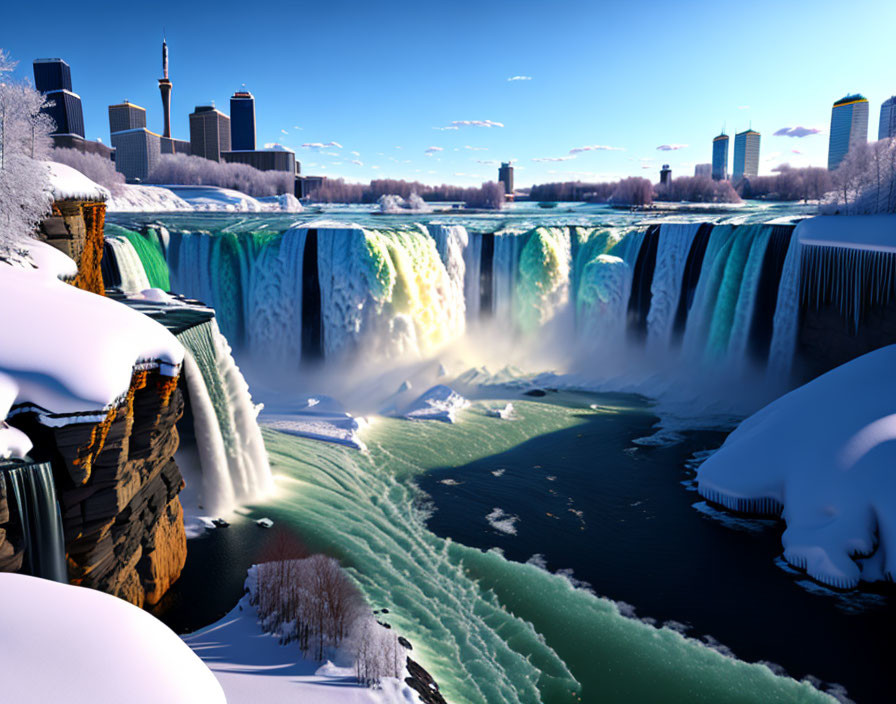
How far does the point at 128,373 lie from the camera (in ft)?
20.6

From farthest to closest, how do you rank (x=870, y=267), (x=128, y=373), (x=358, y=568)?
(x=870, y=267) → (x=358, y=568) → (x=128, y=373)

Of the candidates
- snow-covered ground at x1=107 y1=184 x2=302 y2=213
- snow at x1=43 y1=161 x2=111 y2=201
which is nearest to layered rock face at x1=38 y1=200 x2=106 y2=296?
snow at x1=43 y1=161 x2=111 y2=201

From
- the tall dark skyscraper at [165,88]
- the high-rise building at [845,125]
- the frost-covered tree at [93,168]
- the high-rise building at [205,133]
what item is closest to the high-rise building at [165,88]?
the tall dark skyscraper at [165,88]

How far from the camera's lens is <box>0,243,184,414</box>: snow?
219 inches

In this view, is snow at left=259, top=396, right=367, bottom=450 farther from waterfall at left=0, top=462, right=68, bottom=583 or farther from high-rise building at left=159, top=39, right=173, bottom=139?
high-rise building at left=159, top=39, right=173, bottom=139

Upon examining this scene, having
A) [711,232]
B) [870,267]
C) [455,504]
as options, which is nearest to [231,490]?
[455,504]

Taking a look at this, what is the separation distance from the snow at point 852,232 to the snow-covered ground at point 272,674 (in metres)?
15.0

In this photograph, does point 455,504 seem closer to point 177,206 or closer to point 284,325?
point 284,325

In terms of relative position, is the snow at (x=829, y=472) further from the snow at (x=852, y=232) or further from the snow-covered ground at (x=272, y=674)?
the snow-covered ground at (x=272, y=674)

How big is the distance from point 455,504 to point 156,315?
635cm

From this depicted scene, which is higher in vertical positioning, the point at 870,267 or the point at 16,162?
the point at 16,162

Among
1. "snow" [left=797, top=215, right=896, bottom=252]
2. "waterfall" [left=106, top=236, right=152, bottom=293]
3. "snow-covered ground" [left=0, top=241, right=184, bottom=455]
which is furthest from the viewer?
"waterfall" [left=106, top=236, right=152, bottom=293]

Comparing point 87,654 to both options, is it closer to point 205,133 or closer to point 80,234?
point 80,234

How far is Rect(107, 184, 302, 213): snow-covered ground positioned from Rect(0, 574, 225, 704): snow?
57.4 meters
